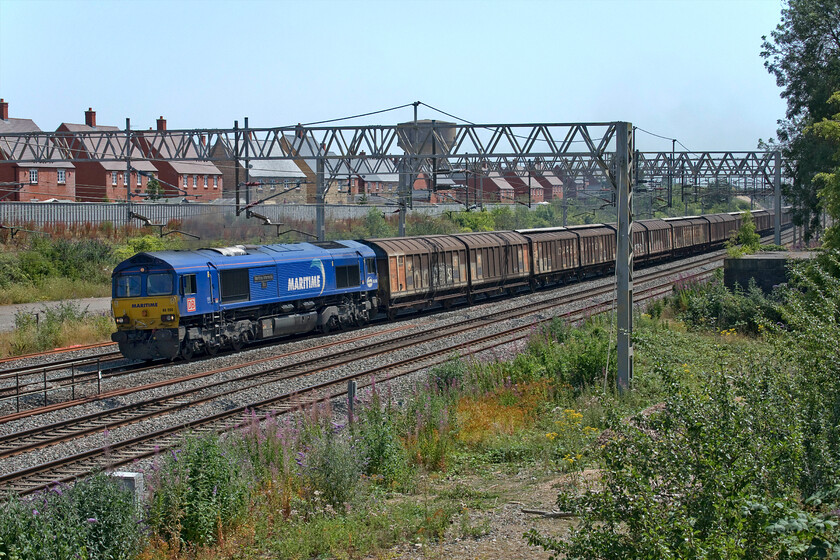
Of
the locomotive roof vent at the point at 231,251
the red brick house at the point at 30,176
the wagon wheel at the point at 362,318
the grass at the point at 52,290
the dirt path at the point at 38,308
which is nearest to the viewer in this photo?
the locomotive roof vent at the point at 231,251

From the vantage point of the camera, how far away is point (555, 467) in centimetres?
1185

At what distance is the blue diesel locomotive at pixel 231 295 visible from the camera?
67.7 ft

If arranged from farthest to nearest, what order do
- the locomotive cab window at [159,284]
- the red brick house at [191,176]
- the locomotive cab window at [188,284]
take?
the red brick house at [191,176] < the locomotive cab window at [188,284] < the locomotive cab window at [159,284]

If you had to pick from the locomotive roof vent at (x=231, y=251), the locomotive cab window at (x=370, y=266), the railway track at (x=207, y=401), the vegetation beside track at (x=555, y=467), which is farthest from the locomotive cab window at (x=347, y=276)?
the vegetation beside track at (x=555, y=467)

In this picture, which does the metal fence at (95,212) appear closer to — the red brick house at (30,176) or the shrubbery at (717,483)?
the red brick house at (30,176)

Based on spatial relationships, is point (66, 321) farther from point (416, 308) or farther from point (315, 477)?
point (315, 477)

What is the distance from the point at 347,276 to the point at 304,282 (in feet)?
7.68

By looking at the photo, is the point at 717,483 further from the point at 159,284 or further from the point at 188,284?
the point at 159,284

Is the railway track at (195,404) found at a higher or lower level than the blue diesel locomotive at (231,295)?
lower

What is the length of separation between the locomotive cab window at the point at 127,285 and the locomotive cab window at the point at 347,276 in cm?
692

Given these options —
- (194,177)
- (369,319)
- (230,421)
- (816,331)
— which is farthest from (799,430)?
(194,177)

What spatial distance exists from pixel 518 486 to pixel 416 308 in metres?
22.0

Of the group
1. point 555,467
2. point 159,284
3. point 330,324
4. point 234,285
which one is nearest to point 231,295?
point 234,285

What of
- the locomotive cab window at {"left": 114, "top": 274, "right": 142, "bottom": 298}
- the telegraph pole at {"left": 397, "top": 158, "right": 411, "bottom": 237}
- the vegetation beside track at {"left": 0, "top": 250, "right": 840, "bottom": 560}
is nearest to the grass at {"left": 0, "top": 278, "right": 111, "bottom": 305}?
the telegraph pole at {"left": 397, "top": 158, "right": 411, "bottom": 237}
